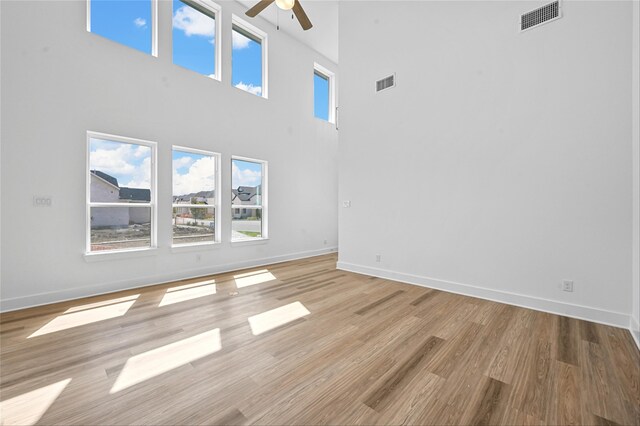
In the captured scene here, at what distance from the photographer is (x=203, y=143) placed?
479 centimetres


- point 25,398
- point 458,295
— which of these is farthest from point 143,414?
point 458,295

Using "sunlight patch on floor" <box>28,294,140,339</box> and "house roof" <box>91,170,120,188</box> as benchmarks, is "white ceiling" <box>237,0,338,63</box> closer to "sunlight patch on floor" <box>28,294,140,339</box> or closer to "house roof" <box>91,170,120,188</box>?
"house roof" <box>91,170,120,188</box>

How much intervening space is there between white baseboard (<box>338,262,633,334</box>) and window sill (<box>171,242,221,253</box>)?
118 inches

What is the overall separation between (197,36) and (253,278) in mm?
4433

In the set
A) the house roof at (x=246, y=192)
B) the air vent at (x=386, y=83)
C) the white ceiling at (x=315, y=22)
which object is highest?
the white ceiling at (x=315, y=22)

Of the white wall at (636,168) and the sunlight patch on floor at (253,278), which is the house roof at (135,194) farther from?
the white wall at (636,168)

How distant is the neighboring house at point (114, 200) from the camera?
3.79 metres

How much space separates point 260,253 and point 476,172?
4.20m

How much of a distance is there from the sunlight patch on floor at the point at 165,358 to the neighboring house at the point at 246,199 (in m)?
3.15

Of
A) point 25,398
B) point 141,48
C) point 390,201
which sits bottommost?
point 25,398

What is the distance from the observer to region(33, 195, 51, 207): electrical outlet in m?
3.26

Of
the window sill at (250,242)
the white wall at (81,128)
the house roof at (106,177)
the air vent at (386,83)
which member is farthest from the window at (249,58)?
the window sill at (250,242)

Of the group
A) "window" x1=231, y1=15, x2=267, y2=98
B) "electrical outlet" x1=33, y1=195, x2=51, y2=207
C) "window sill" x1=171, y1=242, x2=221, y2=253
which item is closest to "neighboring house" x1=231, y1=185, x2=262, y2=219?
"window sill" x1=171, y1=242, x2=221, y2=253

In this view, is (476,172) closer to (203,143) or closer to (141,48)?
(203,143)
